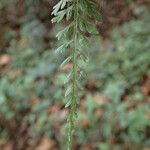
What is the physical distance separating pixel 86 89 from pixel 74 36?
3.24 meters

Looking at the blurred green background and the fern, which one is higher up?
the fern

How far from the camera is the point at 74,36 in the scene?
327 mm

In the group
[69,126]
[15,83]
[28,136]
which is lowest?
[28,136]

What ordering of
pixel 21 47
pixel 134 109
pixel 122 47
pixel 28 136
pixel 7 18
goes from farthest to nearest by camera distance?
pixel 7 18, pixel 21 47, pixel 122 47, pixel 28 136, pixel 134 109

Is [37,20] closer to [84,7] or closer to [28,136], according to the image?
[28,136]

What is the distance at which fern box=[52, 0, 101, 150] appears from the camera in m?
0.32

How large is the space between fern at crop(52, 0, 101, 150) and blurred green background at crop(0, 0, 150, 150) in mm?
2569

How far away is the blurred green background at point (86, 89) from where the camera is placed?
10.3 ft

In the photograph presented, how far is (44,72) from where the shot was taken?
383 cm

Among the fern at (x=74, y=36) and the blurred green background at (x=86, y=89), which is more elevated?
the fern at (x=74, y=36)

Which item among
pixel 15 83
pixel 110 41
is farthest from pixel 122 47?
pixel 15 83

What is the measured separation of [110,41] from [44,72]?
722mm

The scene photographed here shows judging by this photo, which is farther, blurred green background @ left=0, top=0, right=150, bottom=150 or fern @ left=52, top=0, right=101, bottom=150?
blurred green background @ left=0, top=0, right=150, bottom=150

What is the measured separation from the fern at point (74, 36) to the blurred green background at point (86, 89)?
257 cm
